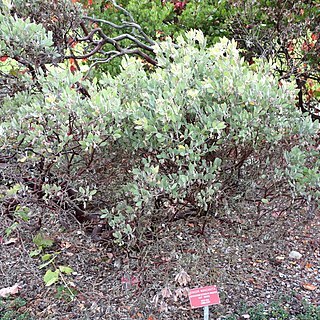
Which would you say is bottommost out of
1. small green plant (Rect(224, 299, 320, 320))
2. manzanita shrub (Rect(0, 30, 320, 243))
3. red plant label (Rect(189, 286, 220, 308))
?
small green plant (Rect(224, 299, 320, 320))

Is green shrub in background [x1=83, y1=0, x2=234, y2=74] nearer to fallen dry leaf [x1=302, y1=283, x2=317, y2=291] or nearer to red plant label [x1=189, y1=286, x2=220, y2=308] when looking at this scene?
fallen dry leaf [x1=302, y1=283, x2=317, y2=291]

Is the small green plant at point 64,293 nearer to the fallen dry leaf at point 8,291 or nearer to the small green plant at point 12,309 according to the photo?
the small green plant at point 12,309

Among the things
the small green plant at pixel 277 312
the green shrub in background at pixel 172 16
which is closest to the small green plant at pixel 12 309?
the small green plant at pixel 277 312

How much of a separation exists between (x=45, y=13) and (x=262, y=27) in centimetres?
210

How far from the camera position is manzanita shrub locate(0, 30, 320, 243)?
1.67 metres

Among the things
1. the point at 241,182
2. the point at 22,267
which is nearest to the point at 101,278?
the point at 22,267

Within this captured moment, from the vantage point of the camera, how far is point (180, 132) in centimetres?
167

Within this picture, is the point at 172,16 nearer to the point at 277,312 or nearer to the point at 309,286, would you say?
the point at 309,286

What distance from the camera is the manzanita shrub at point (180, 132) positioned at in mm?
1667

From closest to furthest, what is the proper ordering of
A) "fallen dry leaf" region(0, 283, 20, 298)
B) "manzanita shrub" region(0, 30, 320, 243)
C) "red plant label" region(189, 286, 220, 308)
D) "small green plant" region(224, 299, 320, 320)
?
"manzanita shrub" region(0, 30, 320, 243) → "red plant label" region(189, 286, 220, 308) → "small green plant" region(224, 299, 320, 320) → "fallen dry leaf" region(0, 283, 20, 298)

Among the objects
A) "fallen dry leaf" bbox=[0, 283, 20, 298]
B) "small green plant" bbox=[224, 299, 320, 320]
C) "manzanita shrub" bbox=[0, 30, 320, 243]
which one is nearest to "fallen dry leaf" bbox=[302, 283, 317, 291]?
"small green plant" bbox=[224, 299, 320, 320]

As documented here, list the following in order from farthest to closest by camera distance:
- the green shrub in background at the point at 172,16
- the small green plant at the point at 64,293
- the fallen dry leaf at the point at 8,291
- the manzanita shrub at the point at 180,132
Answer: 1. the green shrub in background at the point at 172,16
2. the fallen dry leaf at the point at 8,291
3. the small green plant at the point at 64,293
4. the manzanita shrub at the point at 180,132

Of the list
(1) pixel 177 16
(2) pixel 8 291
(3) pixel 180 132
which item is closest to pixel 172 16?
(1) pixel 177 16

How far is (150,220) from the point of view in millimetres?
1973
